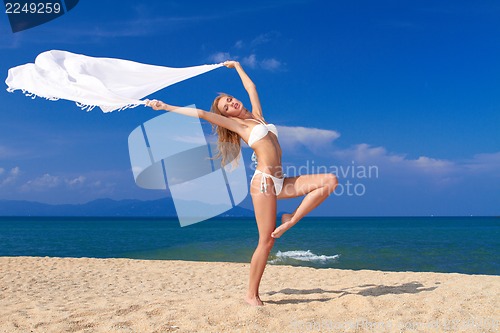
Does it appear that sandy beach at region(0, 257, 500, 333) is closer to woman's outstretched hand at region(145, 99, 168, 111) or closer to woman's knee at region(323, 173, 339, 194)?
woman's knee at region(323, 173, 339, 194)

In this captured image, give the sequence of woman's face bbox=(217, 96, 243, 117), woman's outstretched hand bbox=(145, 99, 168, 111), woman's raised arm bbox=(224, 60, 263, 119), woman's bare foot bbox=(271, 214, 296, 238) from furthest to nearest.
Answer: woman's raised arm bbox=(224, 60, 263, 119) → woman's face bbox=(217, 96, 243, 117) → woman's bare foot bbox=(271, 214, 296, 238) → woman's outstretched hand bbox=(145, 99, 168, 111)

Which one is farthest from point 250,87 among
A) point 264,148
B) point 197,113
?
point 197,113

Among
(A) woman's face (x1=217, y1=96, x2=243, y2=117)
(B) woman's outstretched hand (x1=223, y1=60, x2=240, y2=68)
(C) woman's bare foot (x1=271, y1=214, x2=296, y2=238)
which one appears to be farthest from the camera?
(B) woman's outstretched hand (x1=223, y1=60, x2=240, y2=68)

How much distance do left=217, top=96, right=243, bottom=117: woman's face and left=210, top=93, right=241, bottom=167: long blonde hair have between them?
110 mm

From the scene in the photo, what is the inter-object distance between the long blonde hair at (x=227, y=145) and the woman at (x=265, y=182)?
0.06 m

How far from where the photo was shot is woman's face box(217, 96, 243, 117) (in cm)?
485

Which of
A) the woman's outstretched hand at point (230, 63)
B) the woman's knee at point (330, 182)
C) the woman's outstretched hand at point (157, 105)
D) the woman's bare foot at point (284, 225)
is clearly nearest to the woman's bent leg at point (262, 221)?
the woman's bare foot at point (284, 225)

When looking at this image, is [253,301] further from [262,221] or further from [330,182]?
[330,182]

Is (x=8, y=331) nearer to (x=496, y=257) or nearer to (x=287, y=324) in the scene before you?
(x=287, y=324)

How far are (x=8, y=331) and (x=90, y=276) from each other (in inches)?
216

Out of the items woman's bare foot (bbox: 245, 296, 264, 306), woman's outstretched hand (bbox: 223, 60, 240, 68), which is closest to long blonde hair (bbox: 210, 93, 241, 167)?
woman's outstretched hand (bbox: 223, 60, 240, 68)

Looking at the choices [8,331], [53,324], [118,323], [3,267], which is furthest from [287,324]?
[3,267]

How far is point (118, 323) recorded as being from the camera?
4188 mm

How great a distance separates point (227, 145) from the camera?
199 inches
